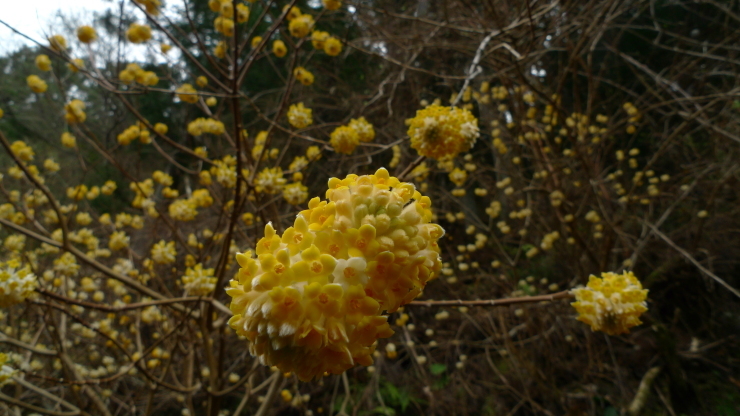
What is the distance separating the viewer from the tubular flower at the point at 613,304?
1271 mm

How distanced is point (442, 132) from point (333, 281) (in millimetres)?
1045

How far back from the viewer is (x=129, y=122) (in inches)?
292

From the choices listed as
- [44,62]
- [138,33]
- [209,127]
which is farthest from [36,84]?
[209,127]

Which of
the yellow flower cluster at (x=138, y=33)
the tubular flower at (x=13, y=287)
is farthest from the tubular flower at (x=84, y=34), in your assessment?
the tubular flower at (x=13, y=287)

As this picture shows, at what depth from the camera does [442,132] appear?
1.57 metres

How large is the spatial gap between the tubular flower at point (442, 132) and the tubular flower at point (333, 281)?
0.82 m

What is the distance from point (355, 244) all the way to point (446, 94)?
6473mm

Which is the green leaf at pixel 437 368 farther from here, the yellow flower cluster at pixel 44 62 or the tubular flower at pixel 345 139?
the yellow flower cluster at pixel 44 62

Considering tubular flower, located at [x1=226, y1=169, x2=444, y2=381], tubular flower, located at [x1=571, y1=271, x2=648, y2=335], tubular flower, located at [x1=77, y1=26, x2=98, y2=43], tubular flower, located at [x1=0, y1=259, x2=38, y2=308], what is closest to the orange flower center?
tubular flower, located at [x1=226, y1=169, x2=444, y2=381]

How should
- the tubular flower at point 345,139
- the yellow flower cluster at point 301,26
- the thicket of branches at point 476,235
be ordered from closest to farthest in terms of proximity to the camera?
the tubular flower at point 345,139 < the yellow flower cluster at point 301,26 < the thicket of branches at point 476,235

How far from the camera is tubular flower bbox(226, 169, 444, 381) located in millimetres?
697

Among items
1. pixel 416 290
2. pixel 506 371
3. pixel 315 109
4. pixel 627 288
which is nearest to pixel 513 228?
pixel 506 371

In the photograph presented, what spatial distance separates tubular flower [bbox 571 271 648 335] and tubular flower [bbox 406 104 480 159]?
29.9 inches

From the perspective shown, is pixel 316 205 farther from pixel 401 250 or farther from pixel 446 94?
pixel 446 94
